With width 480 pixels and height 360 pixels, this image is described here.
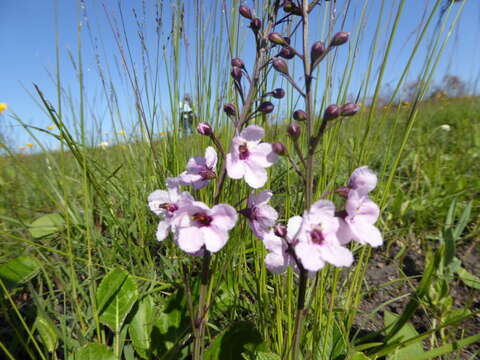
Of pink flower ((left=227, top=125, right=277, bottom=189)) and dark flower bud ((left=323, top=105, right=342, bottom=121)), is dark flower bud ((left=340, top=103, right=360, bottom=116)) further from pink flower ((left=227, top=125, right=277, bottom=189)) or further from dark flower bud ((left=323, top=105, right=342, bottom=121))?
pink flower ((left=227, top=125, right=277, bottom=189))

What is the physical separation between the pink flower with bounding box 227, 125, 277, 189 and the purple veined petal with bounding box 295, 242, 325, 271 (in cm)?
25

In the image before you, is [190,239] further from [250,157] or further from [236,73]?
[236,73]

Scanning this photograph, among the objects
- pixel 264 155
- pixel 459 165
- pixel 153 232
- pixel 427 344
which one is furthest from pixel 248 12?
pixel 459 165

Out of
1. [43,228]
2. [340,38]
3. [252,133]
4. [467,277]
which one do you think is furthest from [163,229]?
A: [467,277]

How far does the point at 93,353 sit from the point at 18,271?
2.22 feet

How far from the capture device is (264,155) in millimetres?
984

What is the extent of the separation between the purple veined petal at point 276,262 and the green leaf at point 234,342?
364 mm

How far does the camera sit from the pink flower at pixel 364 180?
869mm

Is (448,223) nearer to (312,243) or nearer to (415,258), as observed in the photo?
(415,258)

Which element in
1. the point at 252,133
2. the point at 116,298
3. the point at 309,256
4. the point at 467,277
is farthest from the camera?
the point at 467,277

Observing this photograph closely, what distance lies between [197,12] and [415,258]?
81.3 inches

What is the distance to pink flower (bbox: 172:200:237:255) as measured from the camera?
2.98 ft

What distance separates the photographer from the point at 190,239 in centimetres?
92

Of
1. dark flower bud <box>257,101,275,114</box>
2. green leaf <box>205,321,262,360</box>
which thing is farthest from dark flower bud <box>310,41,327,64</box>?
green leaf <box>205,321,262,360</box>
